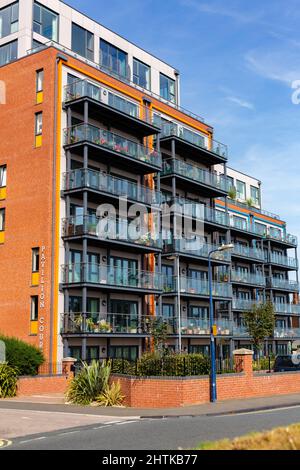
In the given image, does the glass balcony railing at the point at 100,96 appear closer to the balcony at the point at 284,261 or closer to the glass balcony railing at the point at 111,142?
the glass balcony railing at the point at 111,142

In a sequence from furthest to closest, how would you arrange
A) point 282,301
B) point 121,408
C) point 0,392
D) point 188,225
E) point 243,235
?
point 282,301
point 243,235
point 188,225
point 0,392
point 121,408

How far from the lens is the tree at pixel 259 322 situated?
135 ft

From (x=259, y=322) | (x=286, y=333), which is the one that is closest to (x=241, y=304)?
(x=259, y=322)

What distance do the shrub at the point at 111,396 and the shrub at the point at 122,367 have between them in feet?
4.70

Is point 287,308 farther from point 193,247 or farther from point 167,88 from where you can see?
point 167,88

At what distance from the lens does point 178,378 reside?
2038cm

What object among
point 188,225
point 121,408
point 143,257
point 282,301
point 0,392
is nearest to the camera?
point 121,408

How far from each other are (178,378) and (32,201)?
1560 cm

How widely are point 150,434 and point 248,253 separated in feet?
122

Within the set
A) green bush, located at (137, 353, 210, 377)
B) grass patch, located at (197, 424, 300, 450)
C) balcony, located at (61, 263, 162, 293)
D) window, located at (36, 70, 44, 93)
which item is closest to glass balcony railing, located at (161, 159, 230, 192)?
balcony, located at (61, 263, 162, 293)

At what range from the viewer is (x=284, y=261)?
186 feet

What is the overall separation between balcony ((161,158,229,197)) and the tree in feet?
28.8
